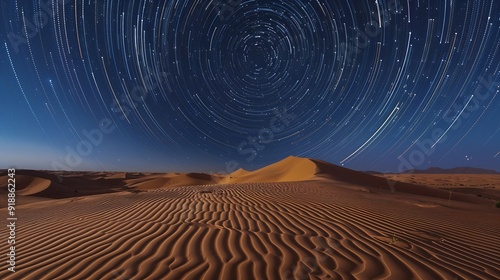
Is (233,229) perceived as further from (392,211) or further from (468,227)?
(468,227)

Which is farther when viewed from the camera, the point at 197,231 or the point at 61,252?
the point at 197,231

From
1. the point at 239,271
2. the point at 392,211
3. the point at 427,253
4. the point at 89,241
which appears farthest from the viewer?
the point at 392,211

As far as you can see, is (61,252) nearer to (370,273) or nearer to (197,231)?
(197,231)

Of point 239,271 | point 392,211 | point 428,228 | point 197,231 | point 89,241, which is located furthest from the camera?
point 392,211

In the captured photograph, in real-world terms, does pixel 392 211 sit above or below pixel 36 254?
above

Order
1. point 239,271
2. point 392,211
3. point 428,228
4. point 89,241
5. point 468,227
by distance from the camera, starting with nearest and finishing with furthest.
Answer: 1. point 239,271
2. point 89,241
3. point 428,228
4. point 468,227
5. point 392,211

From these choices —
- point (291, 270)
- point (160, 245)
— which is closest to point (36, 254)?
point (160, 245)

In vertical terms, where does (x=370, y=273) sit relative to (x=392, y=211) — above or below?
below

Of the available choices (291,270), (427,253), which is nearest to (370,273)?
(291,270)

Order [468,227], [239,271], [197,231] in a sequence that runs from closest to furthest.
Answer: [239,271] < [197,231] < [468,227]
